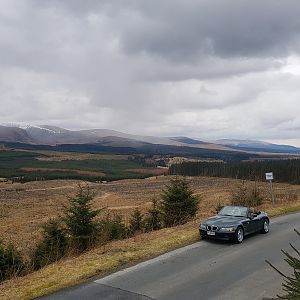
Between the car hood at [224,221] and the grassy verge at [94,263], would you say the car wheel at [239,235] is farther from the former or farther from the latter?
the grassy verge at [94,263]

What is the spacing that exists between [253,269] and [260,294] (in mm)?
2308

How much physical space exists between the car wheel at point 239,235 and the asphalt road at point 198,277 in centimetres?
65

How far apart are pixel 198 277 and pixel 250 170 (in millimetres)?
128363

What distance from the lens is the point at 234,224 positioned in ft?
51.7

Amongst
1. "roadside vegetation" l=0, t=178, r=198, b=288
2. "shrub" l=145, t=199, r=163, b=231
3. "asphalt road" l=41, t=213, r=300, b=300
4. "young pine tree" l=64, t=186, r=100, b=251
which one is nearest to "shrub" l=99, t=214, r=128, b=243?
"roadside vegetation" l=0, t=178, r=198, b=288

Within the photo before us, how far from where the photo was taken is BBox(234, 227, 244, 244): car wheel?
51.3ft

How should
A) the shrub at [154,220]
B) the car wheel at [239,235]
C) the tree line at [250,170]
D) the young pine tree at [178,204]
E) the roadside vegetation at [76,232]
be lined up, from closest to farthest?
1. the roadside vegetation at [76,232]
2. the car wheel at [239,235]
3. the shrub at [154,220]
4. the young pine tree at [178,204]
5. the tree line at [250,170]

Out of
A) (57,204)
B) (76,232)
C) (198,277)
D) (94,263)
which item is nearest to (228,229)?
(198,277)

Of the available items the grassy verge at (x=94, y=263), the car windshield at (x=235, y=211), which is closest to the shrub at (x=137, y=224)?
the grassy verge at (x=94, y=263)

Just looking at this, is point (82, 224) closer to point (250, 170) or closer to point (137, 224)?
point (137, 224)

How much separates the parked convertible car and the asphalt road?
→ 64 cm

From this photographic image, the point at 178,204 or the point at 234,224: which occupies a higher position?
the point at 234,224

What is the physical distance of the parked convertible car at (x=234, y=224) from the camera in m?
15.5

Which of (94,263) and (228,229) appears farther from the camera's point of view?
(228,229)
